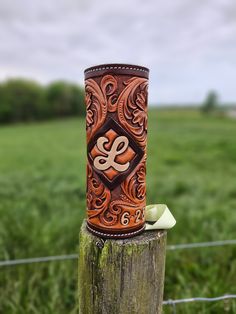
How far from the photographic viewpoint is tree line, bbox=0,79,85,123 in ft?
100

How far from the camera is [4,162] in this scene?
772cm

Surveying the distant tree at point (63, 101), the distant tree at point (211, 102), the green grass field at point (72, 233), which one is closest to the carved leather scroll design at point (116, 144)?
the green grass field at point (72, 233)

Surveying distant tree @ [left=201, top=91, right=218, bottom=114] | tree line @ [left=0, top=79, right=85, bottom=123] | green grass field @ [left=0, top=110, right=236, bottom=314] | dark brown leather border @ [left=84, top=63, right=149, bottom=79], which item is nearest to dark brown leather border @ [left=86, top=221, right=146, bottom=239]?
dark brown leather border @ [left=84, top=63, right=149, bottom=79]

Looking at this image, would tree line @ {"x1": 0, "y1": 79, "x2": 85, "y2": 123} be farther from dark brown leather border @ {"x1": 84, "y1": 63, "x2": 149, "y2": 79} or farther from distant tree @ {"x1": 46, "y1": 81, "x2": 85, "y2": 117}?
dark brown leather border @ {"x1": 84, "y1": 63, "x2": 149, "y2": 79}

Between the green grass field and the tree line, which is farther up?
the tree line

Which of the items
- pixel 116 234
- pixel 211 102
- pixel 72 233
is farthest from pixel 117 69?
pixel 211 102

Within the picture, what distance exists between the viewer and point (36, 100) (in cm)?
3247

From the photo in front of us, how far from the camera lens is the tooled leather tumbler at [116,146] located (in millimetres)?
910

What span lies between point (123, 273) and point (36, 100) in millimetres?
33517

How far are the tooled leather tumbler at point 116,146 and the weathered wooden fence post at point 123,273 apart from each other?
0.05 m

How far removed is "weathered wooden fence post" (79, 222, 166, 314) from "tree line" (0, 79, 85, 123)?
101 ft

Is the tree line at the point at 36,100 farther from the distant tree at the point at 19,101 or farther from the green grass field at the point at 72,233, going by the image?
the green grass field at the point at 72,233

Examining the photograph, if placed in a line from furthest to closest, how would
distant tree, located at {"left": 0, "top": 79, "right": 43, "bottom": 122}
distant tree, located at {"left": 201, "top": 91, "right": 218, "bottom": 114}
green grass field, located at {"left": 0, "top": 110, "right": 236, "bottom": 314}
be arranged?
1. distant tree, located at {"left": 201, "top": 91, "right": 218, "bottom": 114}
2. distant tree, located at {"left": 0, "top": 79, "right": 43, "bottom": 122}
3. green grass field, located at {"left": 0, "top": 110, "right": 236, "bottom": 314}

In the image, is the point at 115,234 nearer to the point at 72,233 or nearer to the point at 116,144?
the point at 116,144
